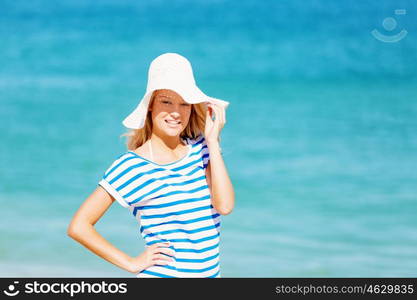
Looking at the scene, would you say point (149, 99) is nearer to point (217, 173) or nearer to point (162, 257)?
point (217, 173)

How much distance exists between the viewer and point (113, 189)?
10.7 feet

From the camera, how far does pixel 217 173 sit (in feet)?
10.6

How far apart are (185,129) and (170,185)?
13.0 inches

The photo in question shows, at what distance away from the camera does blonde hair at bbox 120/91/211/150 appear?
11.1ft

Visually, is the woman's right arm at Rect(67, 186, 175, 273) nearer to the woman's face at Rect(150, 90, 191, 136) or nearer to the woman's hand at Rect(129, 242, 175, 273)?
the woman's hand at Rect(129, 242, 175, 273)

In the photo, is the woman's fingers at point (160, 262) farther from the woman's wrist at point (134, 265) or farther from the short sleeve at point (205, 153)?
the short sleeve at point (205, 153)

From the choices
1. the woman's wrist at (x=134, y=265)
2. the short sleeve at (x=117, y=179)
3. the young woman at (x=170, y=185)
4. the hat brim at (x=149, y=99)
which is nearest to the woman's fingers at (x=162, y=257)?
the young woman at (x=170, y=185)

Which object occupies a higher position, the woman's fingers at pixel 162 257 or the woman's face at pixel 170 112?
the woman's face at pixel 170 112

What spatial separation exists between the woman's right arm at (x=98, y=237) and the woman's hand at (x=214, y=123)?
1.55ft

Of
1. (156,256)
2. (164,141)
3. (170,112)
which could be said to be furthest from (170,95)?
(156,256)

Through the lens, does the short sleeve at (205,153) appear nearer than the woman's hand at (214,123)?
No

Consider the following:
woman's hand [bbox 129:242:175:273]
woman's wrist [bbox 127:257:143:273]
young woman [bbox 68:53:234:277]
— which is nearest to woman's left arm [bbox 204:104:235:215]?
young woman [bbox 68:53:234:277]

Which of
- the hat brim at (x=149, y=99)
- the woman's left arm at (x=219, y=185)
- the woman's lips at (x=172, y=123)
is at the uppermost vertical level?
the hat brim at (x=149, y=99)

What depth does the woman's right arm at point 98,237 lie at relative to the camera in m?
3.27
